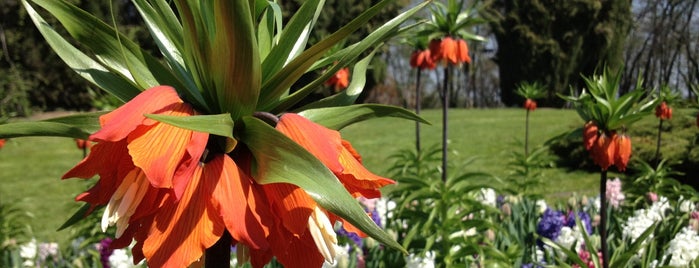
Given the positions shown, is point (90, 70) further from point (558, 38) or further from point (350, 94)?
point (558, 38)

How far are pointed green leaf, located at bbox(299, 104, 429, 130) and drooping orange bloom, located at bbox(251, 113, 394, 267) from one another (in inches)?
1.7

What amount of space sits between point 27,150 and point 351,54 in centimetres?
1656

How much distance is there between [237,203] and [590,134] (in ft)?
6.07

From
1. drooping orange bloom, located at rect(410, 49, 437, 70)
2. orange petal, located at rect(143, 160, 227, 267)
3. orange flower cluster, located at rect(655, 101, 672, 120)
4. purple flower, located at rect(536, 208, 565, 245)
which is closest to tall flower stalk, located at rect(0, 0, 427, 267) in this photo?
orange petal, located at rect(143, 160, 227, 267)

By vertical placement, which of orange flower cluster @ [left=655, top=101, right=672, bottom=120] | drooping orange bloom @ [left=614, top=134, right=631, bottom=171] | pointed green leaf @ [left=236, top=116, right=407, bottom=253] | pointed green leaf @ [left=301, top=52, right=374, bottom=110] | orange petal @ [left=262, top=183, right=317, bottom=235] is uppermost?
pointed green leaf @ [left=301, top=52, right=374, bottom=110]

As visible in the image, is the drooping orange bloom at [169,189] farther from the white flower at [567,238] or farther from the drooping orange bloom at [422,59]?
the drooping orange bloom at [422,59]

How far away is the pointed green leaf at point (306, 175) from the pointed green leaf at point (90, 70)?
229mm

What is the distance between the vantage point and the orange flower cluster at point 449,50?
172 inches

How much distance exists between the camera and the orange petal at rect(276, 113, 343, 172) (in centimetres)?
67

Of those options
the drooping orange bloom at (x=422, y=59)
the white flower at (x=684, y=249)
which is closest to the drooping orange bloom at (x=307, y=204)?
the white flower at (x=684, y=249)

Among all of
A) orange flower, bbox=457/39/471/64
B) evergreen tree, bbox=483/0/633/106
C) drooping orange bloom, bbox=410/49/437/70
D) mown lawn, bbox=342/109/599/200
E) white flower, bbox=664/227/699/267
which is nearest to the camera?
white flower, bbox=664/227/699/267

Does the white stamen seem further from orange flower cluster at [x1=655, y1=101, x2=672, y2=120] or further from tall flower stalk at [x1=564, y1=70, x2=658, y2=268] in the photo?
orange flower cluster at [x1=655, y1=101, x2=672, y2=120]

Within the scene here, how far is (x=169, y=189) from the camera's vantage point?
66 cm

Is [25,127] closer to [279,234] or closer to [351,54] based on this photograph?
[279,234]
